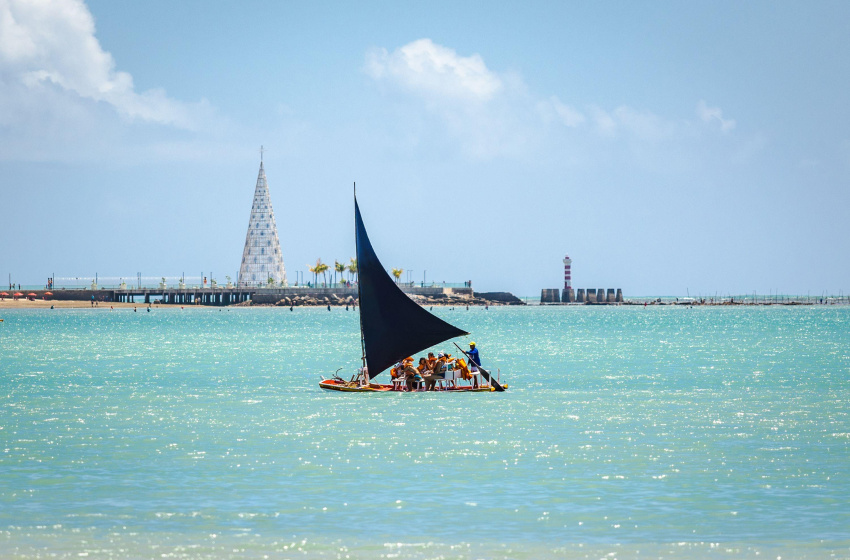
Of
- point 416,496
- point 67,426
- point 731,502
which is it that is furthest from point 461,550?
point 67,426

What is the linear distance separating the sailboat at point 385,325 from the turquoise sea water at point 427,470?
1149 mm

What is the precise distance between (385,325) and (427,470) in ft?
50.0

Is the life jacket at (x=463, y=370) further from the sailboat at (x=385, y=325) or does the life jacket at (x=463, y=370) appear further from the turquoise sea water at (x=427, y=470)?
the turquoise sea water at (x=427, y=470)

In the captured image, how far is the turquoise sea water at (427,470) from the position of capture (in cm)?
1652

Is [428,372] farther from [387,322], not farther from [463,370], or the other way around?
[387,322]

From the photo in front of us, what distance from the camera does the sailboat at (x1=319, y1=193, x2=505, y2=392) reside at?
3681 cm

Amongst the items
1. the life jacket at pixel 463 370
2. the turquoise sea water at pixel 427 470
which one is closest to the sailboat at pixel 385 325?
the life jacket at pixel 463 370

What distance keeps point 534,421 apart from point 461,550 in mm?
14207

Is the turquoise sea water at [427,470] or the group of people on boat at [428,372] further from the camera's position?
the group of people on boat at [428,372]

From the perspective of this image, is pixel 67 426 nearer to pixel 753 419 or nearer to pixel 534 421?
pixel 534 421

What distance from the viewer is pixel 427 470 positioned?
22047 millimetres

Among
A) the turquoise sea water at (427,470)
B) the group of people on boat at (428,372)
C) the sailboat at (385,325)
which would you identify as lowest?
the turquoise sea water at (427,470)

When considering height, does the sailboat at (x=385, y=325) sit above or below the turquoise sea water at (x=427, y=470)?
above

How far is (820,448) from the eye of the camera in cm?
2442
